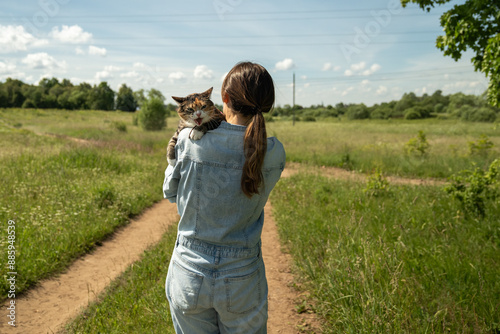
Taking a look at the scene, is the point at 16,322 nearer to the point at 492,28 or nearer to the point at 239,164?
the point at 239,164

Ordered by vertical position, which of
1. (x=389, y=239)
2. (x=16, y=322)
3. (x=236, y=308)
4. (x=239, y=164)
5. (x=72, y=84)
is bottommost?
(x=16, y=322)

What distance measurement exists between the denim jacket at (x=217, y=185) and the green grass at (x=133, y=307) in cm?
230

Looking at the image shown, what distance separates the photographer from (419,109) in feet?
184

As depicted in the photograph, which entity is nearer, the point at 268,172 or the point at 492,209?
the point at 268,172

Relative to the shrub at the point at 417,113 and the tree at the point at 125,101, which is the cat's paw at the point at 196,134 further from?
the tree at the point at 125,101

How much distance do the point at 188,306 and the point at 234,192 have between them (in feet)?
2.11

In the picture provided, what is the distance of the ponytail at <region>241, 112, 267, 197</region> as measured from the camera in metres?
1.48

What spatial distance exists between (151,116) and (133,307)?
2971cm

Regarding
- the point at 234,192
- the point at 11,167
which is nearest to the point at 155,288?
the point at 234,192

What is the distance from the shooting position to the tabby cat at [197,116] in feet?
5.27

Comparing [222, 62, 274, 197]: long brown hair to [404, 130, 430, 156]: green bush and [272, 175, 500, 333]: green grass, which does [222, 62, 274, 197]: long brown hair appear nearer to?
[272, 175, 500, 333]: green grass

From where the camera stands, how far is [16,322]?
12.9 feet

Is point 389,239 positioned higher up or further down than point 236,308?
further down

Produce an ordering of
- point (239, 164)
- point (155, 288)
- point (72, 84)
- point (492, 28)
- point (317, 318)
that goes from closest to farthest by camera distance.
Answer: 1. point (239, 164)
2. point (317, 318)
3. point (155, 288)
4. point (492, 28)
5. point (72, 84)
